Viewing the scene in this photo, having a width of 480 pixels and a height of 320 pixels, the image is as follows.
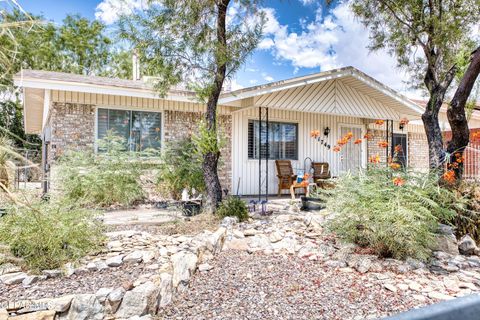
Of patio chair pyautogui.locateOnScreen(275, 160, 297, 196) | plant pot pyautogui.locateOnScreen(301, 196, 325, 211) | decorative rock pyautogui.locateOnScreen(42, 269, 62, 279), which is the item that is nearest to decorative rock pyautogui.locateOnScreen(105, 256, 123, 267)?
decorative rock pyautogui.locateOnScreen(42, 269, 62, 279)

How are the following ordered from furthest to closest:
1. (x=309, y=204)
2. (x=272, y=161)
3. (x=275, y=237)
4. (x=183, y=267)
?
(x=272, y=161) → (x=309, y=204) → (x=275, y=237) → (x=183, y=267)

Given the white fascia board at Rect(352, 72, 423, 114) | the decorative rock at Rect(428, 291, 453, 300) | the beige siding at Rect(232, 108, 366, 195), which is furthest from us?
the beige siding at Rect(232, 108, 366, 195)

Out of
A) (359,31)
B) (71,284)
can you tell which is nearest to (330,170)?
(359,31)

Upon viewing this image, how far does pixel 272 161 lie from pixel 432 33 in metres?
5.21

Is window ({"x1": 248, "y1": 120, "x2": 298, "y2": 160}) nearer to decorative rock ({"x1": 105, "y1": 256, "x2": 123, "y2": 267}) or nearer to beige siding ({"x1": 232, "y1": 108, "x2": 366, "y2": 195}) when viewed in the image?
beige siding ({"x1": 232, "y1": 108, "x2": 366, "y2": 195})

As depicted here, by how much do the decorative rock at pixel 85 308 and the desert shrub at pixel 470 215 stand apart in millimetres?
4697

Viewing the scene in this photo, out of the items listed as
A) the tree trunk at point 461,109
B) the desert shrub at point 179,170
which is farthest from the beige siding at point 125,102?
the tree trunk at point 461,109

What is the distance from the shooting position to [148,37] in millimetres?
5742

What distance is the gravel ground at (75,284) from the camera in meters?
2.75

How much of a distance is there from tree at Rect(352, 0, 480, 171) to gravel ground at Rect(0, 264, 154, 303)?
16.6 ft

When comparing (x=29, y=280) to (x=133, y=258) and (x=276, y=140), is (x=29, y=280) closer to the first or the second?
(x=133, y=258)

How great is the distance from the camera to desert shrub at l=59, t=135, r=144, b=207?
671cm

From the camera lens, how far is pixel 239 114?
9398 millimetres

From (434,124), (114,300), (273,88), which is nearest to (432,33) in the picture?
(434,124)
